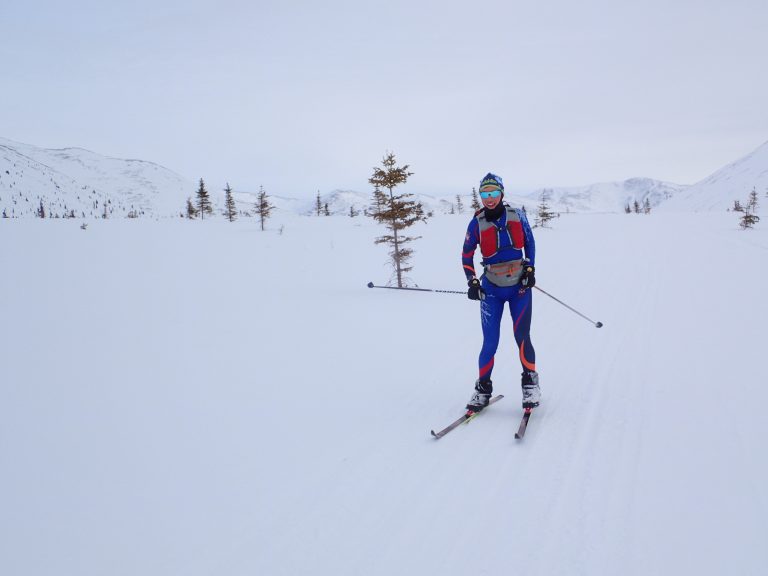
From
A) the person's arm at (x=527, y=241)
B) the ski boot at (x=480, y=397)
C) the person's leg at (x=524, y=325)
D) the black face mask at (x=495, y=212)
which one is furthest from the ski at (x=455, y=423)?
the black face mask at (x=495, y=212)

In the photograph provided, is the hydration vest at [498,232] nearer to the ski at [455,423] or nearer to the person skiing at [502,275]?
the person skiing at [502,275]

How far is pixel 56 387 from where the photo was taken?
222 inches

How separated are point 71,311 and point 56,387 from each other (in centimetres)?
346

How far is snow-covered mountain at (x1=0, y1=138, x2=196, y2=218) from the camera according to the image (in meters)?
42.8

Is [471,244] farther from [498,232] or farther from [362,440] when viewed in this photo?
[362,440]

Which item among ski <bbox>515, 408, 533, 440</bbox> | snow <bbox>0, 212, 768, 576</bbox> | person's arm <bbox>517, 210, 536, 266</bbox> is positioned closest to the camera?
snow <bbox>0, 212, 768, 576</bbox>

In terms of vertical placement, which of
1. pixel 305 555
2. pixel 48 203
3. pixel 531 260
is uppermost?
pixel 48 203

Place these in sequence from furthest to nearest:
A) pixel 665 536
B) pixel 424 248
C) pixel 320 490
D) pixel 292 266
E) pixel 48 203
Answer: pixel 48 203, pixel 424 248, pixel 292 266, pixel 320 490, pixel 665 536

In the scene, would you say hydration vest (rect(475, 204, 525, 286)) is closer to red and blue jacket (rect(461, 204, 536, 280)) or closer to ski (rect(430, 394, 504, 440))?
red and blue jacket (rect(461, 204, 536, 280))

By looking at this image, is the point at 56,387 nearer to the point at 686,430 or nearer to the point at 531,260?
the point at 531,260

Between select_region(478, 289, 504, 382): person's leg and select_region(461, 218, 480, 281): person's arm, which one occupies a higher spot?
select_region(461, 218, 480, 281): person's arm

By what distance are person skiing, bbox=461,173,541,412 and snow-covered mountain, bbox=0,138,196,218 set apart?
33387mm

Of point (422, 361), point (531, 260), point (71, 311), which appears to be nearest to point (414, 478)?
point (531, 260)

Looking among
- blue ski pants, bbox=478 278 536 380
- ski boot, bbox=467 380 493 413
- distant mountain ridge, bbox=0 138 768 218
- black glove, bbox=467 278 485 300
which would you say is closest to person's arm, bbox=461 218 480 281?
black glove, bbox=467 278 485 300
